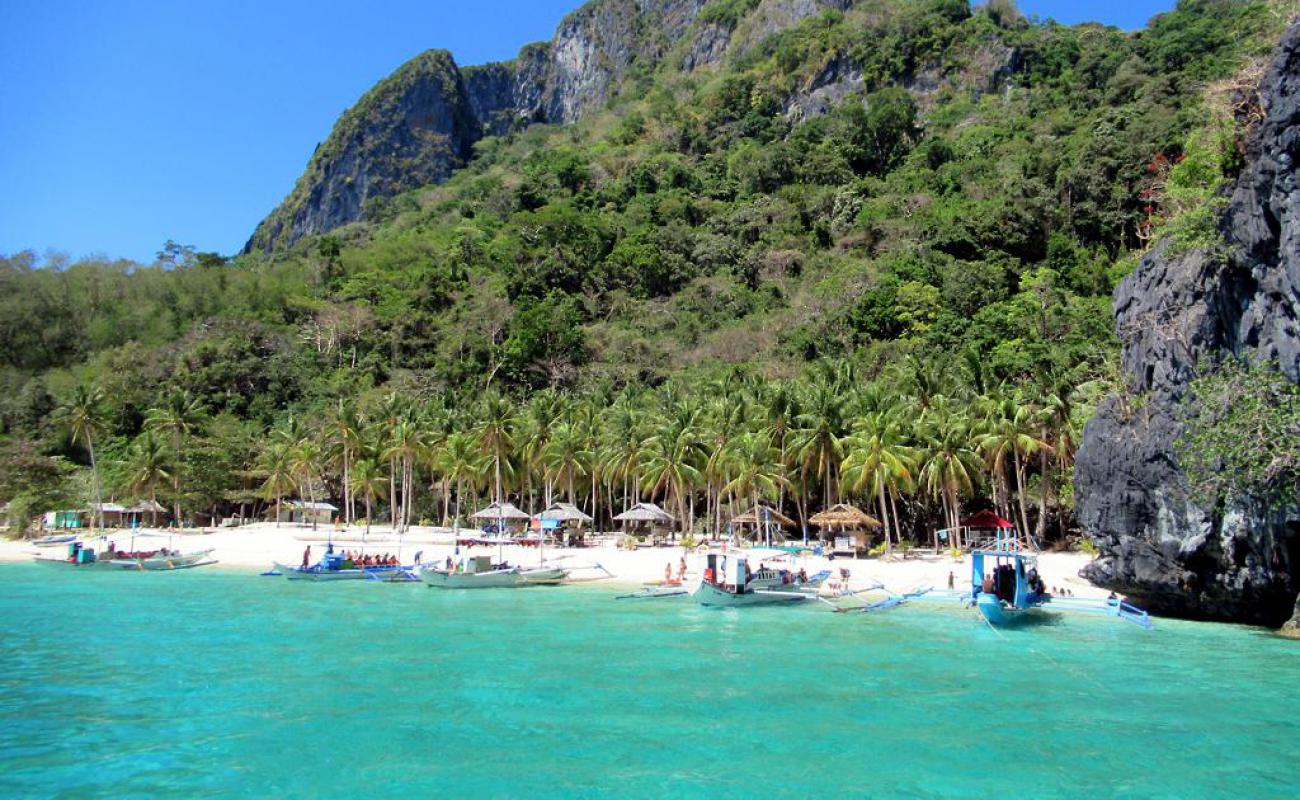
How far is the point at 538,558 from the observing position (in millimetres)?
42469

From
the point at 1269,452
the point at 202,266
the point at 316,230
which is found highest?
the point at 316,230

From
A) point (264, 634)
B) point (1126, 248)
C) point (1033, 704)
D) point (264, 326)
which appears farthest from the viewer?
point (264, 326)

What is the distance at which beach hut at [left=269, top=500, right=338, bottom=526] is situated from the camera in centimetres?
5372

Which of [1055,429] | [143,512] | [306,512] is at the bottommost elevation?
[306,512]

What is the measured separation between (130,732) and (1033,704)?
17.5 metres

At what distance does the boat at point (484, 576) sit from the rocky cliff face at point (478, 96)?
12262cm

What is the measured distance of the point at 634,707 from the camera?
54.3 feet

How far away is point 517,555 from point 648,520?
11054mm

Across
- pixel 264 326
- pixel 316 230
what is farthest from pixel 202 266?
pixel 316 230

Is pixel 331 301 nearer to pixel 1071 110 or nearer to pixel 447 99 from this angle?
pixel 1071 110

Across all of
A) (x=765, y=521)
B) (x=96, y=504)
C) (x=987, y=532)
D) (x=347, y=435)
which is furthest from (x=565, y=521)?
(x=96, y=504)

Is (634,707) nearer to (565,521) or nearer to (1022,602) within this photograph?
(1022,602)

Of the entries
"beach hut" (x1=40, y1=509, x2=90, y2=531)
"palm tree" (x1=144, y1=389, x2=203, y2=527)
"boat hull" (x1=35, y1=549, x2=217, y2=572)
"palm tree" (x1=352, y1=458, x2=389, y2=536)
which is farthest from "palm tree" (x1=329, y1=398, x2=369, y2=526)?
"beach hut" (x1=40, y1=509, x2=90, y2=531)

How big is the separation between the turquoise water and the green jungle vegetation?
40.8 feet
